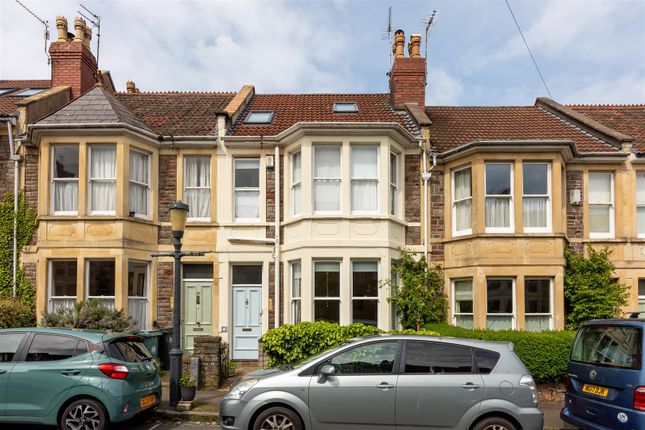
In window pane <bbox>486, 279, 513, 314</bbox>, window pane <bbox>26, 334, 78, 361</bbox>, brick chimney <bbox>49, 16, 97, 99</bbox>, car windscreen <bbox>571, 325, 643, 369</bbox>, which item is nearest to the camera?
car windscreen <bbox>571, 325, 643, 369</bbox>

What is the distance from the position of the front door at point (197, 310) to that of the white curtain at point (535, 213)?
8.66 metres

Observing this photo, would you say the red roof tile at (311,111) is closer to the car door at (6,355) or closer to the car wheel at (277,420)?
the car door at (6,355)

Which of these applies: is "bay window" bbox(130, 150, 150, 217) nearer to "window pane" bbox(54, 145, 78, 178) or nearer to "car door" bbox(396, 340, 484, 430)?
"window pane" bbox(54, 145, 78, 178)

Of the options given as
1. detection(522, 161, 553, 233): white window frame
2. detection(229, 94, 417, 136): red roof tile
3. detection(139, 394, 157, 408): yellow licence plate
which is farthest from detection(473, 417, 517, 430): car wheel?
detection(229, 94, 417, 136): red roof tile

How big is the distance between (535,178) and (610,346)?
7353 millimetres

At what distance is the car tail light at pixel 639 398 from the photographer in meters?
6.72

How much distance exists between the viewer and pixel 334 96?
19.1 m

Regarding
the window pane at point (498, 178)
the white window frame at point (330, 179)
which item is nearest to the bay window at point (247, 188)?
the white window frame at point (330, 179)

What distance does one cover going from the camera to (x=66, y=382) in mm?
7910

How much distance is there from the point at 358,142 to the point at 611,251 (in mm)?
7416

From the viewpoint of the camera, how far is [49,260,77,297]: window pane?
46.2ft

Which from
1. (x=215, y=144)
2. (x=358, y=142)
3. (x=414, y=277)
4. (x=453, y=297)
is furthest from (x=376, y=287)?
(x=215, y=144)

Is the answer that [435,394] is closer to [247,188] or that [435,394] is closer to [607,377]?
[607,377]

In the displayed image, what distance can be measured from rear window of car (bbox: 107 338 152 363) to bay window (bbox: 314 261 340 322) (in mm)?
5510
